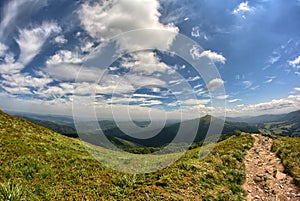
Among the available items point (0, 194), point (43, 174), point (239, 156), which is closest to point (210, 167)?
point (239, 156)

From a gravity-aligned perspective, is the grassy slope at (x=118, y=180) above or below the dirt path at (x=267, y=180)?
above

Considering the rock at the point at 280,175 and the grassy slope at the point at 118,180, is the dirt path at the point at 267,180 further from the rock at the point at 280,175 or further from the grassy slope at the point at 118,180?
the grassy slope at the point at 118,180

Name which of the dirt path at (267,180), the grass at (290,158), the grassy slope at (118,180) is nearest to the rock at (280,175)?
the dirt path at (267,180)

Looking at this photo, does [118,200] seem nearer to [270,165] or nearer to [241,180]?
[241,180]

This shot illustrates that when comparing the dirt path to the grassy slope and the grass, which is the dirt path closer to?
the grass

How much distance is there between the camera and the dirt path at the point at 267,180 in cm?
1304

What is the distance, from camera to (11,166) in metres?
13.9

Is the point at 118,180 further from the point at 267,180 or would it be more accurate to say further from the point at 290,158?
the point at 290,158

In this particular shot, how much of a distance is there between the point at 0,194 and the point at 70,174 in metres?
6.18

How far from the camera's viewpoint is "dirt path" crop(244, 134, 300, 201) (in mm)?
13039

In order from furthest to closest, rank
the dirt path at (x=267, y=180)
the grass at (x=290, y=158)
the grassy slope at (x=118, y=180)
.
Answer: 1. the grass at (x=290, y=158)
2. the dirt path at (x=267, y=180)
3. the grassy slope at (x=118, y=180)

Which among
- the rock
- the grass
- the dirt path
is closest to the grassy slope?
the dirt path

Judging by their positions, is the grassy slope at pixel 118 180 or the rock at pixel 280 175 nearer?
the grassy slope at pixel 118 180

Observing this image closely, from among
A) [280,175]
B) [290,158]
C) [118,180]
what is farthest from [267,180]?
[118,180]
